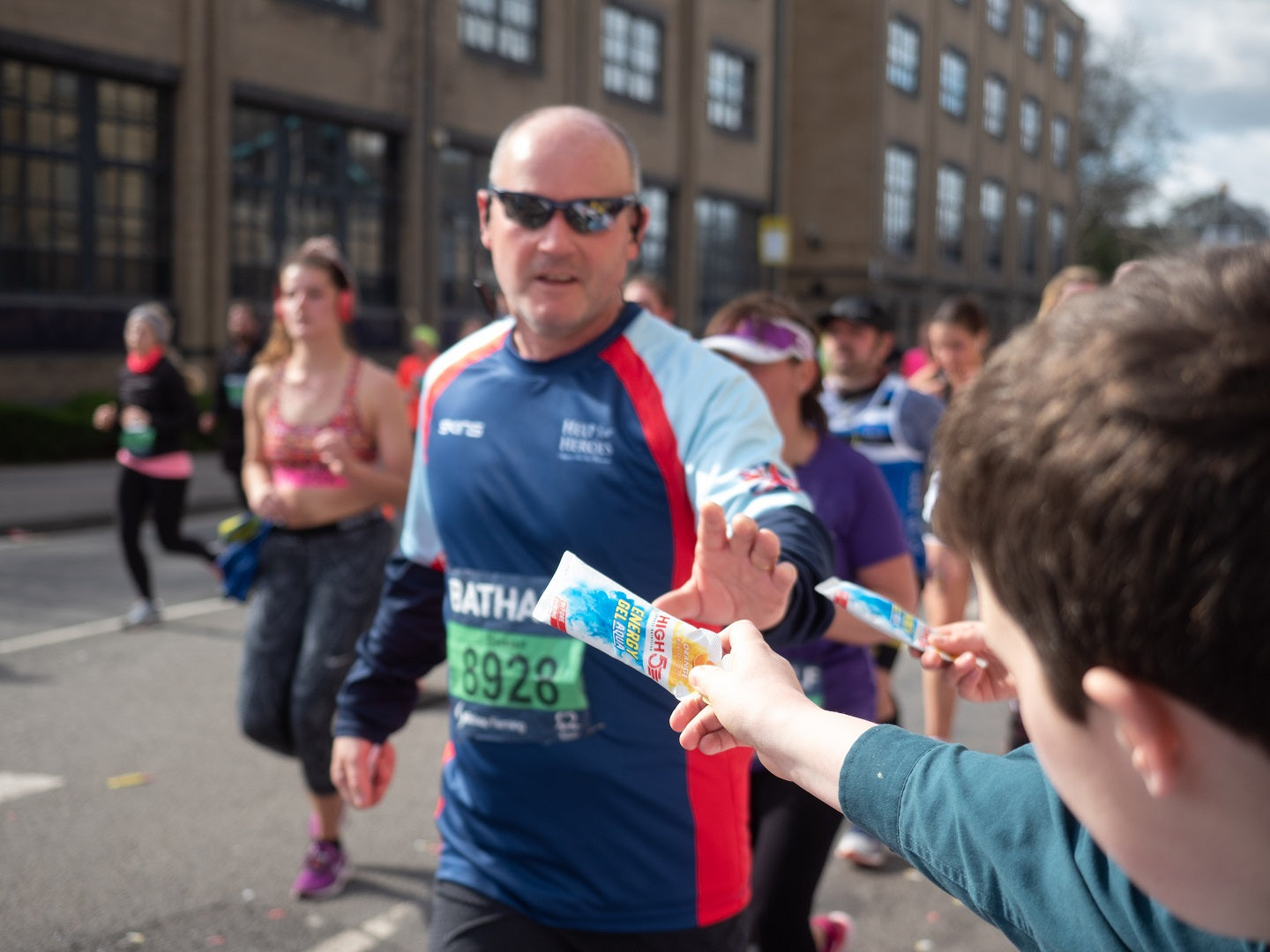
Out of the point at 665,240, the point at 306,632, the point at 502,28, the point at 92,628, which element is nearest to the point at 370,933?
the point at 306,632

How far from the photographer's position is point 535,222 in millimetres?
2672

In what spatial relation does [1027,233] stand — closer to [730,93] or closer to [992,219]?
[992,219]

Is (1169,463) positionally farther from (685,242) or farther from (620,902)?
(685,242)

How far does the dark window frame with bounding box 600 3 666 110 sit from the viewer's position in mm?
29297

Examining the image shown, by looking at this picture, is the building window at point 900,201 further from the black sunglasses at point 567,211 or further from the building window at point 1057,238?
the black sunglasses at point 567,211

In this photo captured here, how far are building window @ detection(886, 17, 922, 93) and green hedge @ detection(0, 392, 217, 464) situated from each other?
30.6 meters

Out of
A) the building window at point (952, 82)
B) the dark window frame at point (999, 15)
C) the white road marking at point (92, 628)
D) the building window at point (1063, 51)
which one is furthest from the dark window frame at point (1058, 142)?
the white road marking at point (92, 628)

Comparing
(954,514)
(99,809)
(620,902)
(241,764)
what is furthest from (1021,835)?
(241,764)

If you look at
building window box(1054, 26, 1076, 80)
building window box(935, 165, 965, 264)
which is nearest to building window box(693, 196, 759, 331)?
building window box(935, 165, 965, 264)

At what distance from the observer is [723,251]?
1382 inches

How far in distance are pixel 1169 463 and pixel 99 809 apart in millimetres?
5360

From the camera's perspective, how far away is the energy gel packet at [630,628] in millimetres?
1577

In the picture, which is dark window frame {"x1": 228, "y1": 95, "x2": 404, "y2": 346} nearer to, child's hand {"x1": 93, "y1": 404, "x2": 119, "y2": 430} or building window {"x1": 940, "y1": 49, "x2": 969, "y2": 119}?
child's hand {"x1": 93, "y1": 404, "x2": 119, "y2": 430}

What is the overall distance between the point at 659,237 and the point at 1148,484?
31913mm
